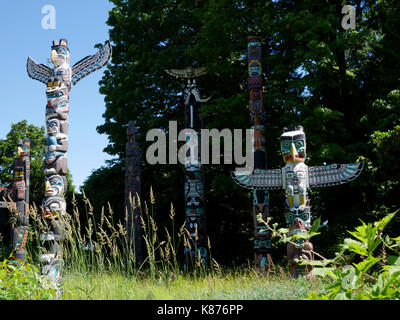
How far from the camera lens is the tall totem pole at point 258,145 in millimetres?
9273

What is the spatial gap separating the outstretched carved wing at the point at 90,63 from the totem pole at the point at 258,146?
3699 mm

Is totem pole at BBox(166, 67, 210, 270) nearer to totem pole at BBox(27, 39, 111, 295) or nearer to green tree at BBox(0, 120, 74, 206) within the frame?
totem pole at BBox(27, 39, 111, 295)

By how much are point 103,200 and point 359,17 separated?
434 inches

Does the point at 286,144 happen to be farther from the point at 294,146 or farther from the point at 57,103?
the point at 57,103

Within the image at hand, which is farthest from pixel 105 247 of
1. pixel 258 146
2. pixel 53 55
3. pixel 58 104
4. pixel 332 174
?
pixel 53 55

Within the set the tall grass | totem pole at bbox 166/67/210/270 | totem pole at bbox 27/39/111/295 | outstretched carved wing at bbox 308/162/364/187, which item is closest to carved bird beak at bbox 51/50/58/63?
totem pole at bbox 27/39/111/295

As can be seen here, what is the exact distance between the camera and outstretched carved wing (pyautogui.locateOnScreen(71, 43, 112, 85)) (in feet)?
34.9

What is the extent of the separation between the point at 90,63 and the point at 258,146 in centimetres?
A: 489

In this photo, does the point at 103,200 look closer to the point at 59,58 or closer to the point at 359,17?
the point at 59,58

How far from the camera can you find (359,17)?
13.5m

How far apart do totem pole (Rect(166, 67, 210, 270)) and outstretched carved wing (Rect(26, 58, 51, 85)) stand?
3492 millimetres

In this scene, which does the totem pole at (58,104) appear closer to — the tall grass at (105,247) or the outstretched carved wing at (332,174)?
the tall grass at (105,247)

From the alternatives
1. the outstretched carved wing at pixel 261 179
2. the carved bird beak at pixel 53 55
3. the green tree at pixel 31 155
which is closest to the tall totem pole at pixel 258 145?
the outstretched carved wing at pixel 261 179
